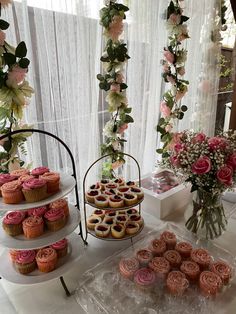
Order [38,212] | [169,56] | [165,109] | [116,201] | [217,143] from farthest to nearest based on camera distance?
[165,109]
[169,56]
[116,201]
[217,143]
[38,212]

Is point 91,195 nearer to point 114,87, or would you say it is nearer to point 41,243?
point 41,243

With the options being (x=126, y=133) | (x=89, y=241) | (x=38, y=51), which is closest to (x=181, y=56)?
(x=126, y=133)

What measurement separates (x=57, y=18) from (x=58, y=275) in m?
1.08

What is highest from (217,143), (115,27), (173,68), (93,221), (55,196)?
(115,27)

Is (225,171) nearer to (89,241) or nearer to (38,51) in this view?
(89,241)

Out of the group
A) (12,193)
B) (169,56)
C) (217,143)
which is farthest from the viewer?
(169,56)

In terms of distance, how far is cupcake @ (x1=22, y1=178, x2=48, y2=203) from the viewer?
729 millimetres

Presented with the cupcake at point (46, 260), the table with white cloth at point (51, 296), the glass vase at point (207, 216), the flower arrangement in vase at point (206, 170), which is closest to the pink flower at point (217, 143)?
the flower arrangement in vase at point (206, 170)

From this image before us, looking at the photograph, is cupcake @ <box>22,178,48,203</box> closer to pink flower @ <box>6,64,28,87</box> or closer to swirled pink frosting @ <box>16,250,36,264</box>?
swirled pink frosting @ <box>16,250,36,264</box>

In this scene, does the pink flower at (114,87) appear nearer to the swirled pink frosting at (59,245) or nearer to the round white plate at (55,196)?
the round white plate at (55,196)

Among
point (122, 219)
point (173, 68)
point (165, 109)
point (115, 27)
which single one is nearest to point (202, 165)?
point (122, 219)

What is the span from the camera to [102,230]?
3.46 feet

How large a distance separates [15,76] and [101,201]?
1.87ft

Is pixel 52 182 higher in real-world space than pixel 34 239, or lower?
higher
